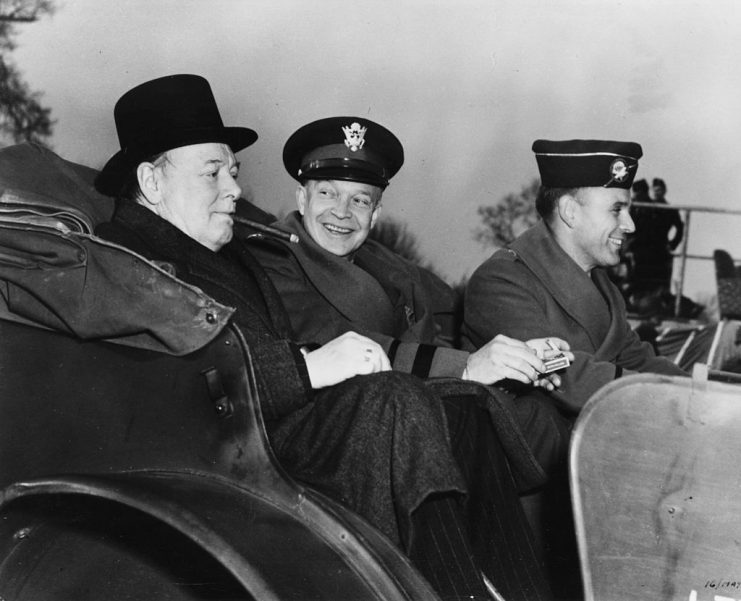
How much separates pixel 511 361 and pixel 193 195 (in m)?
0.86

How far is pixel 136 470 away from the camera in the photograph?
181cm

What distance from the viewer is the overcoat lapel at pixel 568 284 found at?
310 centimetres

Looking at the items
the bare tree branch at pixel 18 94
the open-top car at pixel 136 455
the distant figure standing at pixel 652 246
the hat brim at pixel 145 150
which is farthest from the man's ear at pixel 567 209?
the distant figure standing at pixel 652 246

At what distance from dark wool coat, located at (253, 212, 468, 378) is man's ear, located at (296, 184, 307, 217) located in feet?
0.18

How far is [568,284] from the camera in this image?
3.12 meters

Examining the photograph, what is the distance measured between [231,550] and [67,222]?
30.8 inches

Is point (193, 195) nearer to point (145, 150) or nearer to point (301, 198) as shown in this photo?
point (145, 150)

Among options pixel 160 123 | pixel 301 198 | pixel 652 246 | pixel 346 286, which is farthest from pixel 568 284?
pixel 652 246

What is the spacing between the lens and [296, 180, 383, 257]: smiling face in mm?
2961

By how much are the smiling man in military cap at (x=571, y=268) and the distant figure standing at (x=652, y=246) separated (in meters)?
2.91

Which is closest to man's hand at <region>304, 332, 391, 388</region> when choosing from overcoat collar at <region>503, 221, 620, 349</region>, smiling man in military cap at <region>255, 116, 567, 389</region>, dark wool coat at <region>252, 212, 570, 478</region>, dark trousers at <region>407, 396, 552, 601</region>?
dark trousers at <region>407, 396, 552, 601</region>

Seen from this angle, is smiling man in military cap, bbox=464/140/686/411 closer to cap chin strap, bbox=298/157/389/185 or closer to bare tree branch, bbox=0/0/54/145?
cap chin strap, bbox=298/157/389/185

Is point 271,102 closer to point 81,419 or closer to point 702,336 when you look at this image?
point 81,419

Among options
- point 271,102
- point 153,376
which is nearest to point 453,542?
point 153,376
